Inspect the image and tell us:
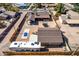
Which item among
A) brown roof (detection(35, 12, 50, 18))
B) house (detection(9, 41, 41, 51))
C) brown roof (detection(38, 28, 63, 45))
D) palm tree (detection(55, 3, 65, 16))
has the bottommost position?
house (detection(9, 41, 41, 51))

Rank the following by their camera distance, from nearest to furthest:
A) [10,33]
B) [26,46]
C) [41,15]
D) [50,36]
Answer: [26,46]
[50,36]
[10,33]
[41,15]

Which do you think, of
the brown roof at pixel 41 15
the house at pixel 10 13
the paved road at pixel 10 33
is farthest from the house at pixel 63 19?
the house at pixel 10 13

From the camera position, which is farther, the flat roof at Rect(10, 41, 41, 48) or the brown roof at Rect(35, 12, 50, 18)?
the brown roof at Rect(35, 12, 50, 18)

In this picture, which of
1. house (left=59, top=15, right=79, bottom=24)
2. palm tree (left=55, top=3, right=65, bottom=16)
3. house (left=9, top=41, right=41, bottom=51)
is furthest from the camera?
house (left=59, top=15, right=79, bottom=24)

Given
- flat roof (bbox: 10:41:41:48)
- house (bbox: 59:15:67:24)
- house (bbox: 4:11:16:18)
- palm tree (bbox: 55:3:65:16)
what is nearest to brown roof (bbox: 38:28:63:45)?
A: flat roof (bbox: 10:41:41:48)

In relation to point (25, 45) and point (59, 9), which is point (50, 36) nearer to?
point (25, 45)

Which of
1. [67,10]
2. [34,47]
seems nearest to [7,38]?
[34,47]

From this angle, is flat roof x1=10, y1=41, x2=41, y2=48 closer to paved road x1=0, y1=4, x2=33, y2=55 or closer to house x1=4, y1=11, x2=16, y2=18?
paved road x1=0, y1=4, x2=33, y2=55

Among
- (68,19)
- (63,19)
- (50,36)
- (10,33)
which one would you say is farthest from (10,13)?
(68,19)

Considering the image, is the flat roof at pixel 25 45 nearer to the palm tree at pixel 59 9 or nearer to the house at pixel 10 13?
the house at pixel 10 13
